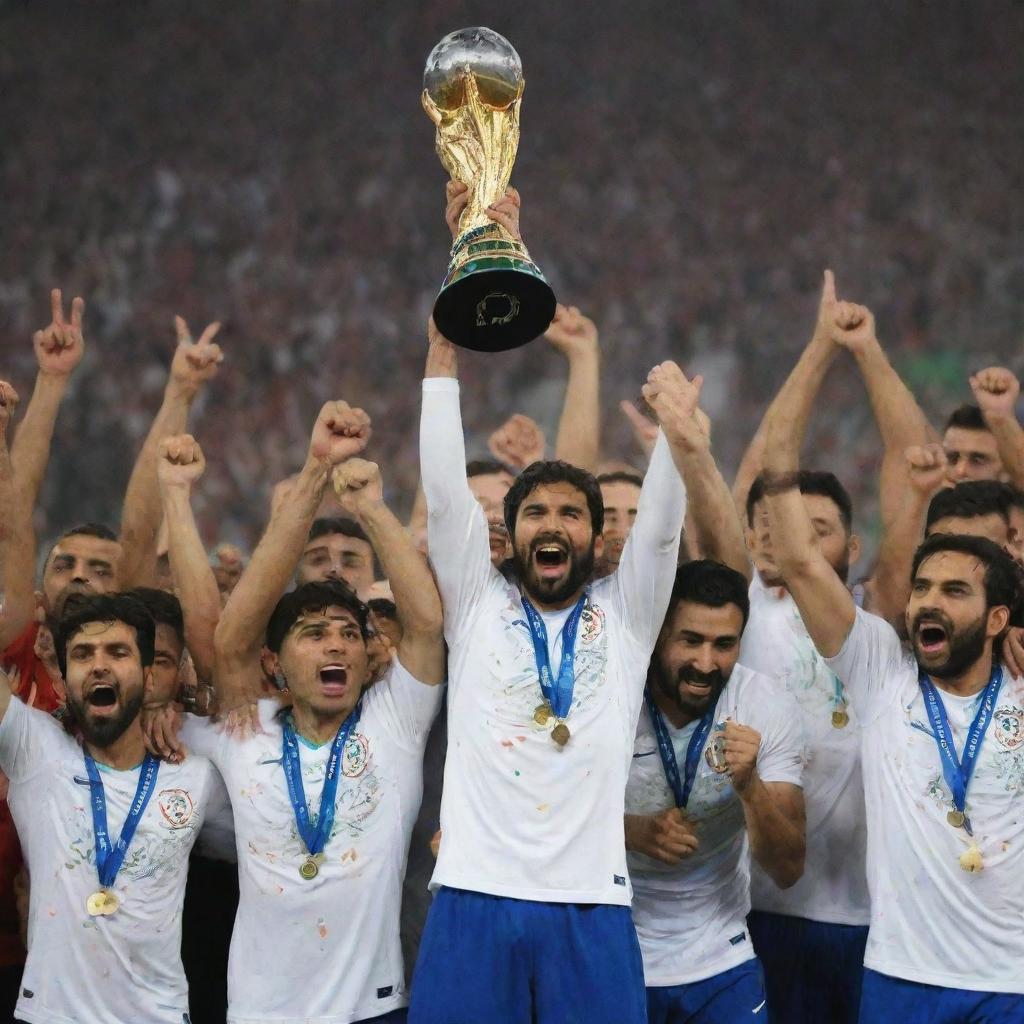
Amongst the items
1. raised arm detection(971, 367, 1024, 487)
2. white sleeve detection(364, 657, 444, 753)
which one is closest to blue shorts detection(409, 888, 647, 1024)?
white sleeve detection(364, 657, 444, 753)

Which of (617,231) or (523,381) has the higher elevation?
(617,231)

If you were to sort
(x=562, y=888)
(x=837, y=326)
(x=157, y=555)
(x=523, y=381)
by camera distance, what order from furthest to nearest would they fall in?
(x=523, y=381) < (x=157, y=555) < (x=837, y=326) < (x=562, y=888)

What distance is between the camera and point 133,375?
7.16 metres

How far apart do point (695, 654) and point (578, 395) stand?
52.3 inches

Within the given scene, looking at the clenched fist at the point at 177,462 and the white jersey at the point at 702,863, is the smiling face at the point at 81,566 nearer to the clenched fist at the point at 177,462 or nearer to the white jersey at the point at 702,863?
the clenched fist at the point at 177,462

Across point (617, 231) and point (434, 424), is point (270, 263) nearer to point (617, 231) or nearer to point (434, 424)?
point (617, 231)

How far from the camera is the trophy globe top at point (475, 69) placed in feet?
12.6

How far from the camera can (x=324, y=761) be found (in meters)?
3.89

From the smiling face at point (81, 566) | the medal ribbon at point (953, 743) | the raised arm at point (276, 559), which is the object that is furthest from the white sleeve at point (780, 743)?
the smiling face at point (81, 566)

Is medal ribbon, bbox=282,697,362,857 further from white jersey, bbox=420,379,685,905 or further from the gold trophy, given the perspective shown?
the gold trophy

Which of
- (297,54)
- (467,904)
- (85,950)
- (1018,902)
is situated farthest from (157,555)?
(297,54)

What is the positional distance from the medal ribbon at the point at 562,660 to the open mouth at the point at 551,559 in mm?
94

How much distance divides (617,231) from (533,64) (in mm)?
789

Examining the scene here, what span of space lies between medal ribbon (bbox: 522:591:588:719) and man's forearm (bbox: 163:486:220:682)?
0.80m
